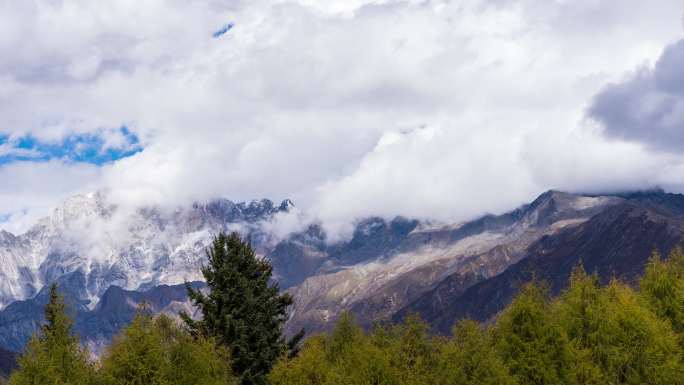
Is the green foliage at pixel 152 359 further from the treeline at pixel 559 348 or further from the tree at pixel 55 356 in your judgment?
the treeline at pixel 559 348

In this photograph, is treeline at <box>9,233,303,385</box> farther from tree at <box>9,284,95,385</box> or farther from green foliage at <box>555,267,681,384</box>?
green foliage at <box>555,267,681,384</box>

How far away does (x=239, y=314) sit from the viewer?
2835 inches

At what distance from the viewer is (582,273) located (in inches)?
2795

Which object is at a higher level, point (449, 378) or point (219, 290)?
point (219, 290)

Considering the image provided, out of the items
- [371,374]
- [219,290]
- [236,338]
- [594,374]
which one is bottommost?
[594,374]

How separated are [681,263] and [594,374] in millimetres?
37261

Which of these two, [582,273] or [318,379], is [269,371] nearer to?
[318,379]

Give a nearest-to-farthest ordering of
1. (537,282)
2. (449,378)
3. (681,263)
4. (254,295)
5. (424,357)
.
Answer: (449,378) < (537,282) < (254,295) < (424,357) < (681,263)

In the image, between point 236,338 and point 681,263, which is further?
point 681,263

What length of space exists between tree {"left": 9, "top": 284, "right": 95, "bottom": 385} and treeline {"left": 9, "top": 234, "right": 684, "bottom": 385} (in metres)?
0.07

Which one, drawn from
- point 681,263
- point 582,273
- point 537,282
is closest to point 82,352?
point 537,282

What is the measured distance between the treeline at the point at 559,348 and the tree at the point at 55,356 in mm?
17165

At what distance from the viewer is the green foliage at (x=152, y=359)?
49.5 m

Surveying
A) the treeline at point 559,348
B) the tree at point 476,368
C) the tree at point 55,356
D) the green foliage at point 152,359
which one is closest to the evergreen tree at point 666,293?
the treeline at point 559,348
